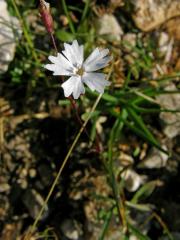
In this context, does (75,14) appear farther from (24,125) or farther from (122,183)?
(122,183)

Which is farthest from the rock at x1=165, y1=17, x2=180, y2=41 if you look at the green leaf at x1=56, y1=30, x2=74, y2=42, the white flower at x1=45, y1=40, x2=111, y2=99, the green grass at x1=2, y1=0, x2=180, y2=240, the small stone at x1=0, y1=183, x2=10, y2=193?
the small stone at x1=0, y1=183, x2=10, y2=193

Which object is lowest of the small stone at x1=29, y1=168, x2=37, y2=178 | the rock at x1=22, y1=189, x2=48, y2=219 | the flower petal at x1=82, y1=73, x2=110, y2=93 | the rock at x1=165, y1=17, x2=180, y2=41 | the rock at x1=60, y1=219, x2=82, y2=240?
the rock at x1=60, y1=219, x2=82, y2=240

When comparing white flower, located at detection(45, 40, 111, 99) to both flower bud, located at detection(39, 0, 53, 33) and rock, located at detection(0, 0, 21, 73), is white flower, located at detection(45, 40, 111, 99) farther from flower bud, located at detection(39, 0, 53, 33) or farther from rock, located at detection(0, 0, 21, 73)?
rock, located at detection(0, 0, 21, 73)

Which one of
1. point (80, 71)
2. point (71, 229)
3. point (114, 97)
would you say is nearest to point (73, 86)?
point (80, 71)

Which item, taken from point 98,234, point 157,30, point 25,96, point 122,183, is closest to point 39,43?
point 25,96

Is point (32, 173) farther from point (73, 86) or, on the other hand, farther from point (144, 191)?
point (73, 86)

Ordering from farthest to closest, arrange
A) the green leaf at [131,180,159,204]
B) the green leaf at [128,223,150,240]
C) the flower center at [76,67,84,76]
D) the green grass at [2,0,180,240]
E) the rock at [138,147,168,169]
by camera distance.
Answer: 1. the rock at [138,147,168,169]
2. the green leaf at [131,180,159,204]
3. the green grass at [2,0,180,240]
4. the green leaf at [128,223,150,240]
5. the flower center at [76,67,84,76]

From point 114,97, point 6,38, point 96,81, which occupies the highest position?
point 6,38

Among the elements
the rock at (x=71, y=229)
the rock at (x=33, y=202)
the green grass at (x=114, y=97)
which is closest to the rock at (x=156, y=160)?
the green grass at (x=114, y=97)
